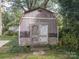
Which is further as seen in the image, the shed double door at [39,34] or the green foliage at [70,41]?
the shed double door at [39,34]

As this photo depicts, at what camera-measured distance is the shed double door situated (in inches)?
770

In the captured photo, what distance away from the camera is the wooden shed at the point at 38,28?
19562 mm

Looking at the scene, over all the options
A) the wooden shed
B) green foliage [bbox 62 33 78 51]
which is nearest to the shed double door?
the wooden shed

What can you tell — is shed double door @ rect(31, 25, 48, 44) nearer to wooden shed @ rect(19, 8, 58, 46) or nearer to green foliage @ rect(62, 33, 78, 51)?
wooden shed @ rect(19, 8, 58, 46)

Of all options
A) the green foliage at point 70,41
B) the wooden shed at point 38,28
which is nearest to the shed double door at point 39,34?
the wooden shed at point 38,28

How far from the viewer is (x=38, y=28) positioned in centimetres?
1964

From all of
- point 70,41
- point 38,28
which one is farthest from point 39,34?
point 70,41

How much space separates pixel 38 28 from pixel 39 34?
0.53m

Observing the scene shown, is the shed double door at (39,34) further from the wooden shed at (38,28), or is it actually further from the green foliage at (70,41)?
the green foliage at (70,41)

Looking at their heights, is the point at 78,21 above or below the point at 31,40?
above

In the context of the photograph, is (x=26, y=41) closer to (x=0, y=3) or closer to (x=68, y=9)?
(x=68, y=9)

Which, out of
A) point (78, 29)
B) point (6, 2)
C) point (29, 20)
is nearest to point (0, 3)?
point (6, 2)

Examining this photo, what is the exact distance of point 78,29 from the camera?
15.2 meters

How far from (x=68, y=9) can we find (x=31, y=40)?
233 inches
